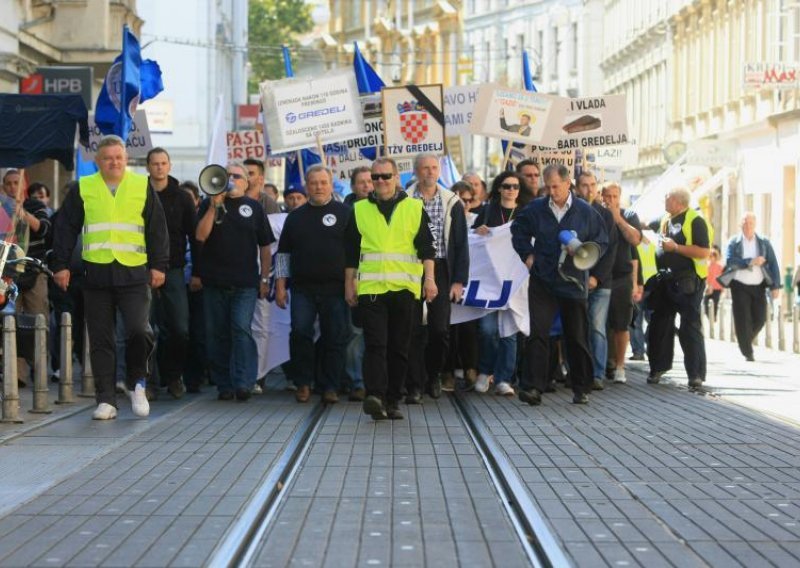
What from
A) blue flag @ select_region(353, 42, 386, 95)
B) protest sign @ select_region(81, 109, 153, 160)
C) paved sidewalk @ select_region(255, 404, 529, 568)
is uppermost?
blue flag @ select_region(353, 42, 386, 95)

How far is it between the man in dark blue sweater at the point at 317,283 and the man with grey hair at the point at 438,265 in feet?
2.08

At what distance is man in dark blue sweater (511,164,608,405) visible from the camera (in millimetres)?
14586

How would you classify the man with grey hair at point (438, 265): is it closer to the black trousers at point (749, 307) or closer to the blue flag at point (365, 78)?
the blue flag at point (365, 78)

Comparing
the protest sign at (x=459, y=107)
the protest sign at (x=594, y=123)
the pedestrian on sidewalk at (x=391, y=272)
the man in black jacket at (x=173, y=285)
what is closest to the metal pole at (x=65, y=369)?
the man in black jacket at (x=173, y=285)

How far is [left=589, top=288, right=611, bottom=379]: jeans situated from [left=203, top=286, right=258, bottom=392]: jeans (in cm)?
318

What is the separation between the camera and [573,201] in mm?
14781

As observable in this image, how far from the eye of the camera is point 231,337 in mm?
15492

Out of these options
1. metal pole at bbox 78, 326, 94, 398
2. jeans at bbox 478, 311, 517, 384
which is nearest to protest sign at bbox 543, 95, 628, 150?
jeans at bbox 478, 311, 517, 384

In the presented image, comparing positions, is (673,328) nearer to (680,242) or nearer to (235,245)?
(680,242)

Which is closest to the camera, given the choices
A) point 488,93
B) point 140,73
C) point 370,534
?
point 370,534

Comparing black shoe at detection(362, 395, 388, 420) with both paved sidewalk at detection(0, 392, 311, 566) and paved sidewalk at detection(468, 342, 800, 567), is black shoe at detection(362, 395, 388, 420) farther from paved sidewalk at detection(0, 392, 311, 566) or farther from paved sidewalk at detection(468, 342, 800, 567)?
paved sidewalk at detection(468, 342, 800, 567)

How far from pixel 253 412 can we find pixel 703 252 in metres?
5.00

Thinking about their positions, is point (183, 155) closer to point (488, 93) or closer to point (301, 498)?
point (488, 93)

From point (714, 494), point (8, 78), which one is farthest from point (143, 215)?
point (8, 78)
